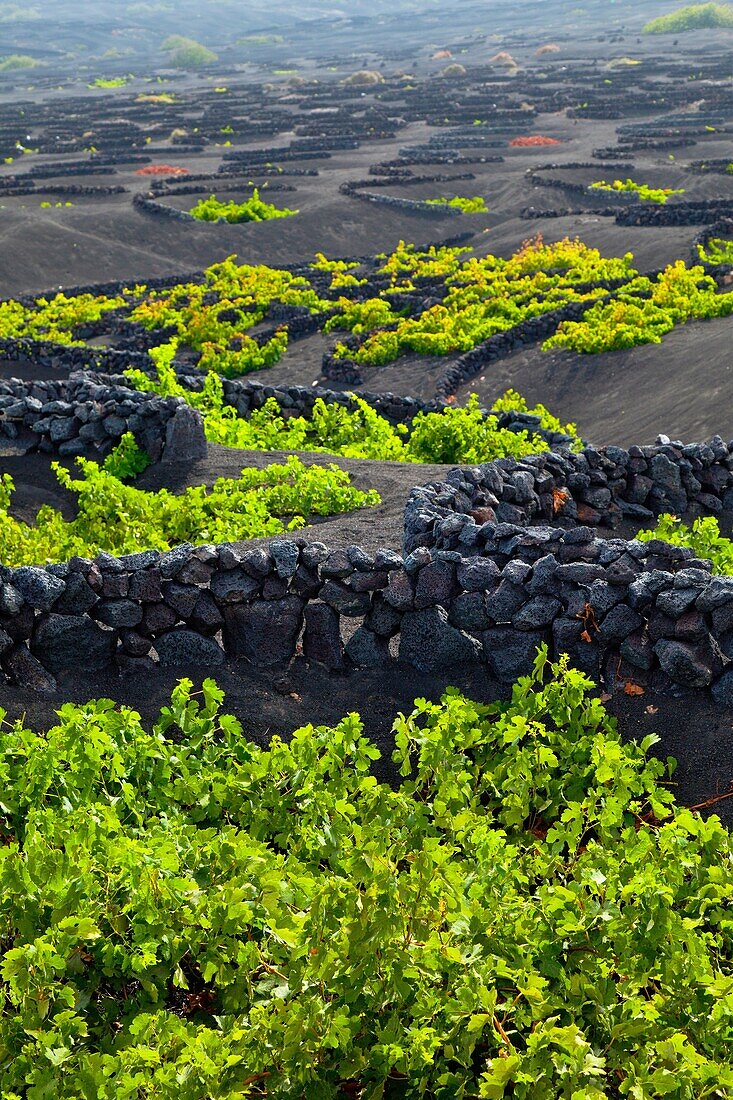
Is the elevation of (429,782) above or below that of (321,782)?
below

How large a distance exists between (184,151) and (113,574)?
194ft

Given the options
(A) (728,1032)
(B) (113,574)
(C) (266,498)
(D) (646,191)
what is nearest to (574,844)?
(A) (728,1032)

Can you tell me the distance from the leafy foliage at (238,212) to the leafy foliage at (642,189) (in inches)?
444

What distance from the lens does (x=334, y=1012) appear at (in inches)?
150

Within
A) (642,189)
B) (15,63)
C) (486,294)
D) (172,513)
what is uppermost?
(15,63)

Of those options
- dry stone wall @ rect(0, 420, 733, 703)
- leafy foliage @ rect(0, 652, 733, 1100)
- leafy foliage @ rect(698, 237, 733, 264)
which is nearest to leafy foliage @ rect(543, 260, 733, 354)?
leafy foliage @ rect(698, 237, 733, 264)

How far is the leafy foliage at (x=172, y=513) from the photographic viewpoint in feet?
32.8

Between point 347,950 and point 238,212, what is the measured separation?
36.8 meters

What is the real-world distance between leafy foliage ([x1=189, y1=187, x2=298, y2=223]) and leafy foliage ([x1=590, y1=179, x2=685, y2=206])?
1128cm

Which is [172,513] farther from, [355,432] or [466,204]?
[466,204]

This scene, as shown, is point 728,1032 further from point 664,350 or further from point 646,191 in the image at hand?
point 646,191

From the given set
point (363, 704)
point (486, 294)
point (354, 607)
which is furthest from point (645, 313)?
point (363, 704)

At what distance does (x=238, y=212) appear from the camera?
3803 cm

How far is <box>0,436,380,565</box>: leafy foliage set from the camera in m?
10.0
